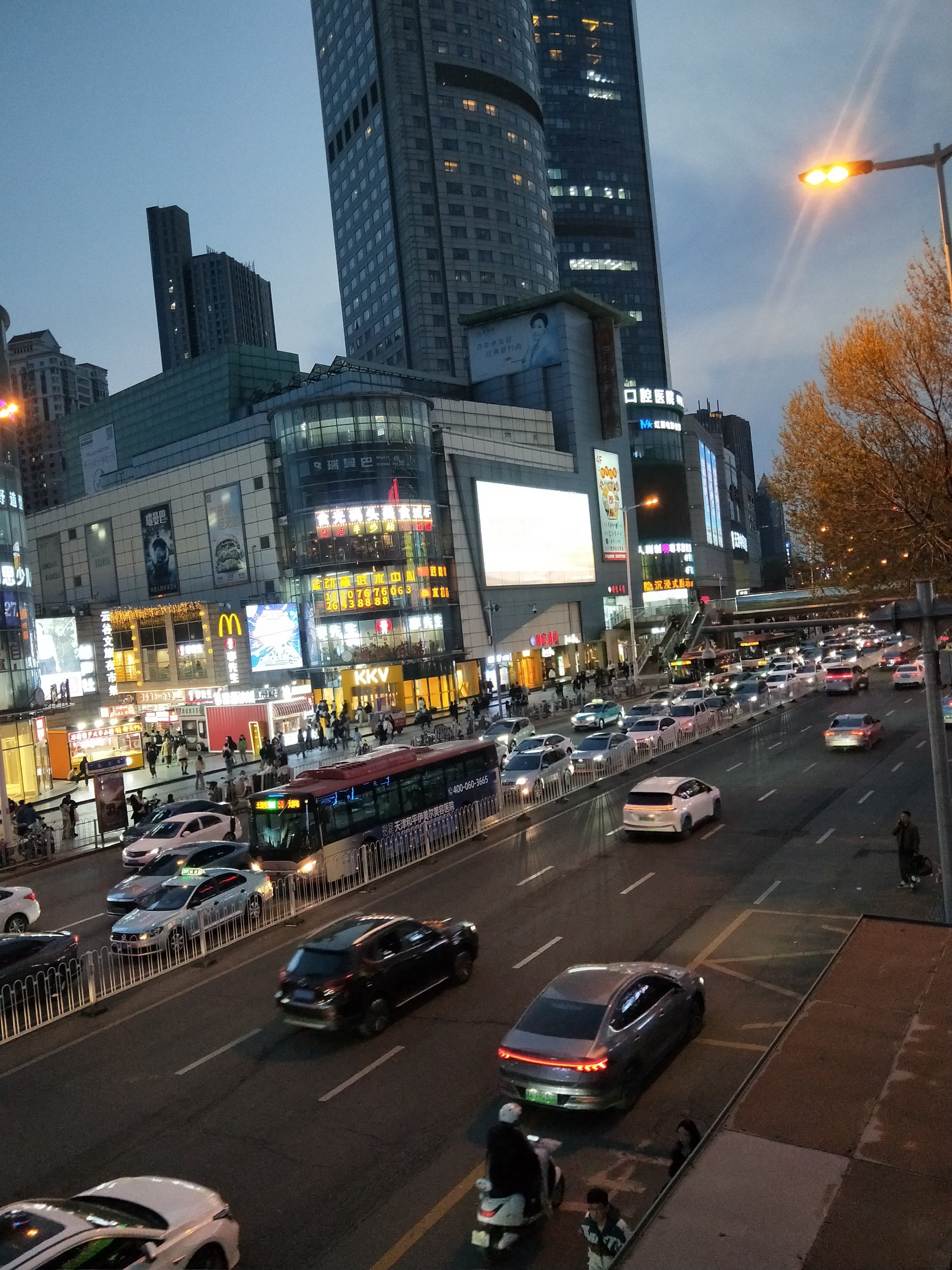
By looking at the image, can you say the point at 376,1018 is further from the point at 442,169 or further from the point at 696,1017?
the point at 442,169

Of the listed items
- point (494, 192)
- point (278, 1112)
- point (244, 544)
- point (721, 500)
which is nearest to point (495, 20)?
point (494, 192)

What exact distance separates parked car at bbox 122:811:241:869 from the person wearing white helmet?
18430mm

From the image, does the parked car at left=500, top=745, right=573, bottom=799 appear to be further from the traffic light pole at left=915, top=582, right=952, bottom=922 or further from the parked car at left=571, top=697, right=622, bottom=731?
the traffic light pole at left=915, top=582, right=952, bottom=922

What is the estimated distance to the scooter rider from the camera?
7.41 meters

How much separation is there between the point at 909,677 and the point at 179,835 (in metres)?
37.8

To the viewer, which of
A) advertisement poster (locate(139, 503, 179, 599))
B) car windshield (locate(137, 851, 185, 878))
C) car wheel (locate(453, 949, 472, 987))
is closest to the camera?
car wheel (locate(453, 949, 472, 987))

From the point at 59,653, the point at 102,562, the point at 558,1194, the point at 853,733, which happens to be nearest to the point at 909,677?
the point at 853,733

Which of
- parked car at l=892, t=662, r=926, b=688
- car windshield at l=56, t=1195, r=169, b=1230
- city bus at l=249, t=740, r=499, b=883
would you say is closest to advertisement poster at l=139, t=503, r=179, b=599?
city bus at l=249, t=740, r=499, b=883

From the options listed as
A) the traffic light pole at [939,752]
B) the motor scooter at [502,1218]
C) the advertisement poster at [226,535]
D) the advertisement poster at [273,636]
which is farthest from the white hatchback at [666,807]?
the advertisement poster at [226,535]

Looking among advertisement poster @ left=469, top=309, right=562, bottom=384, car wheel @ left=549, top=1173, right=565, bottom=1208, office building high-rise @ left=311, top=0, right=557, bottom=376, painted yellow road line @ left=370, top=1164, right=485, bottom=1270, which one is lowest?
painted yellow road line @ left=370, top=1164, right=485, bottom=1270

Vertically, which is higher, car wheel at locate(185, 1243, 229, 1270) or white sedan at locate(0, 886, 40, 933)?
car wheel at locate(185, 1243, 229, 1270)

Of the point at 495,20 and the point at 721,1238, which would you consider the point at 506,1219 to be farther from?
the point at 495,20

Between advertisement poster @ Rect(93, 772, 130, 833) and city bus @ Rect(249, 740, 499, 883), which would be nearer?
city bus @ Rect(249, 740, 499, 883)

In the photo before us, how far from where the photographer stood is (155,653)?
69.4 m
